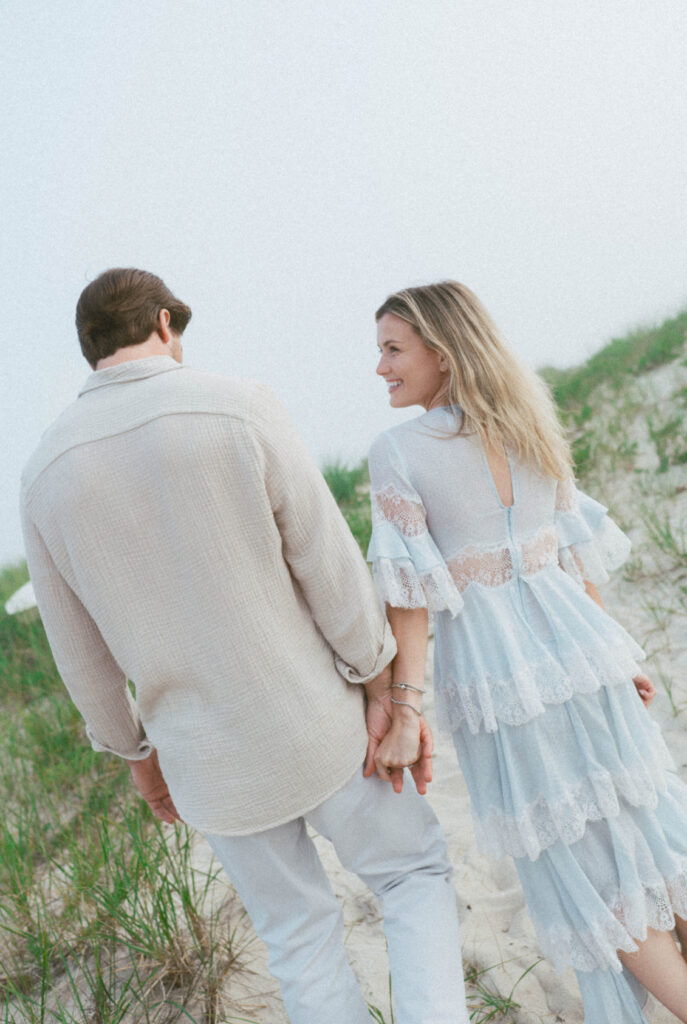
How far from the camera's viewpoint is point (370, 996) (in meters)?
1.99

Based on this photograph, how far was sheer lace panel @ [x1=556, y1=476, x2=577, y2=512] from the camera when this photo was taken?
171 centimetres

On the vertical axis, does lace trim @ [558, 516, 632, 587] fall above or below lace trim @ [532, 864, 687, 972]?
above

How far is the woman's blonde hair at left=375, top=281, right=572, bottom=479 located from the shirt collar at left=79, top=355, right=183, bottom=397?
60 centimetres

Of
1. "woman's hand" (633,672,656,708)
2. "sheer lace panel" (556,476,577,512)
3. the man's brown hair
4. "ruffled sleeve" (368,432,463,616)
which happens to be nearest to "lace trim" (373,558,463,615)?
"ruffled sleeve" (368,432,463,616)

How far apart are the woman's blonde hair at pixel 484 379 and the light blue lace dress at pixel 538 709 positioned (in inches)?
1.9

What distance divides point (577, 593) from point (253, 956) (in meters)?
1.54

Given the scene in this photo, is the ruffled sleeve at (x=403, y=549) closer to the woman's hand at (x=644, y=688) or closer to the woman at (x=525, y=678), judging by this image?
the woman at (x=525, y=678)

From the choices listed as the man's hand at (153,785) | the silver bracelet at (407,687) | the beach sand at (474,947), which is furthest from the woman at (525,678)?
the man's hand at (153,785)

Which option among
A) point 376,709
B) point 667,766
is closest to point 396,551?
point 376,709

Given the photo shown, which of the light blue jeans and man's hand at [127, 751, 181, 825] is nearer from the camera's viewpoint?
the light blue jeans

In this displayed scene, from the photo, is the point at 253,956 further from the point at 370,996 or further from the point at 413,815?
the point at 413,815

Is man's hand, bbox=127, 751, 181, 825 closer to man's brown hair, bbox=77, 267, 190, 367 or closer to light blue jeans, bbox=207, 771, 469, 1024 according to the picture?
light blue jeans, bbox=207, 771, 469, 1024

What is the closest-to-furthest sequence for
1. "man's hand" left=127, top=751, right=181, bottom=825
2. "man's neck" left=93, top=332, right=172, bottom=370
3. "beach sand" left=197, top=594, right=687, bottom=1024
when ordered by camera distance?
1. "man's neck" left=93, top=332, right=172, bottom=370
2. "man's hand" left=127, top=751, right=181, bottom=825
3. "beach sand" left=197, top=594, right=687, bottom=1024

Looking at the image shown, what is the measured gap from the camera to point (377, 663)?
4.76 feet
